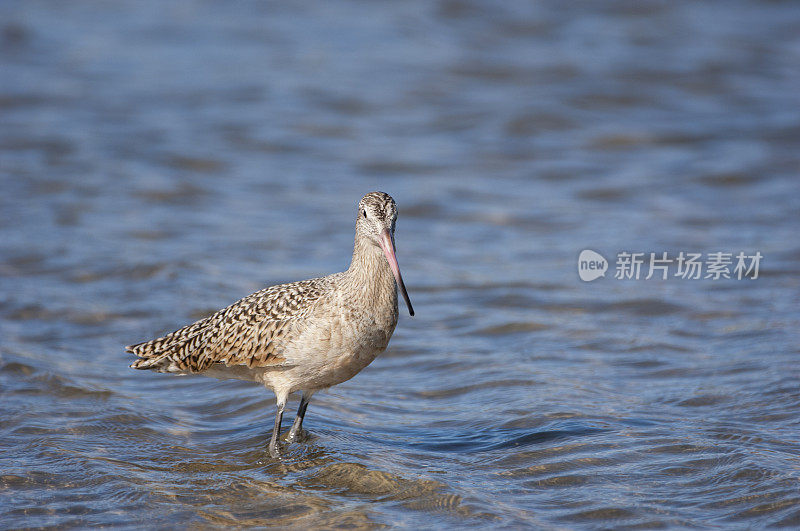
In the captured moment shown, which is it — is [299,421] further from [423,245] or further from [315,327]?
[423,245]

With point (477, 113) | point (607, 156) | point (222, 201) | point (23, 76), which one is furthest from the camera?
point (23, 76)

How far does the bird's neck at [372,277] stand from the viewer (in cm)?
629

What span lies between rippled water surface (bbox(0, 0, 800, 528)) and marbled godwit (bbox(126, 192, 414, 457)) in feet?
1.78

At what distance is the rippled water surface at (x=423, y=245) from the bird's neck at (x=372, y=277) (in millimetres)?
1036

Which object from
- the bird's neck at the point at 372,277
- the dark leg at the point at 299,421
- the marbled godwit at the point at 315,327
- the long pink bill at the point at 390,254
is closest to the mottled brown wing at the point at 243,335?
the marbled godwit at the point at 315,327

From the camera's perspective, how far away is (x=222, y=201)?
39.3 ft

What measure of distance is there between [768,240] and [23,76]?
37.7 ft

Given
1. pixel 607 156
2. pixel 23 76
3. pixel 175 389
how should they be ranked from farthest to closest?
pixel 23 76
pixel 607 156
pixel 175 389

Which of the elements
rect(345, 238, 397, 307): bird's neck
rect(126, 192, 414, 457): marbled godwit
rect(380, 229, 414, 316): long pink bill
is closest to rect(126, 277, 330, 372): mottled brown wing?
rect(126, 192, 414, 457): marbled godwit

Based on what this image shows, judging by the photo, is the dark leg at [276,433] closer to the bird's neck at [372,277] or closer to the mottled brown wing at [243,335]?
the mottled brown wing at [243,335]

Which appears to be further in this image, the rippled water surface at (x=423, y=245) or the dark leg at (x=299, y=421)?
the dark leg at (x=299, y=421)

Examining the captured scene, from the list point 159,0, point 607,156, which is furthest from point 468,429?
point 159,0

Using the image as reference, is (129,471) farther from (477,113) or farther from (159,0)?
(159,0)

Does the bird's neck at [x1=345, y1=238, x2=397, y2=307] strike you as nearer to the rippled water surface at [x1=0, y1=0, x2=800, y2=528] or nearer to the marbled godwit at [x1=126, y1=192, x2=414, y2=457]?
the marbled godwit at [x1=126, y1=192, x2=414, y2=457]
